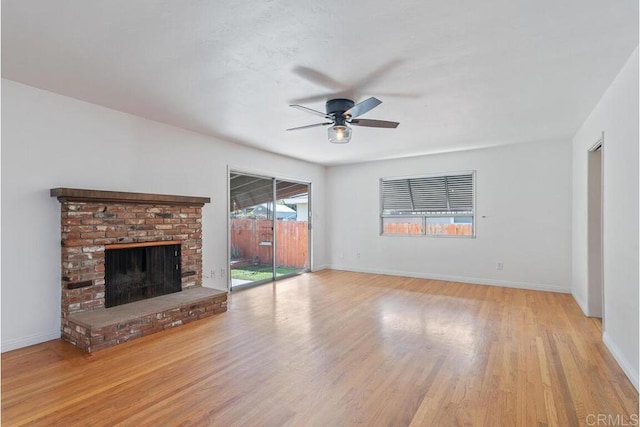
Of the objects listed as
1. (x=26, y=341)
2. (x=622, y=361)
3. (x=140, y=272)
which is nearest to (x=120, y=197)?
(x=140, y=272)

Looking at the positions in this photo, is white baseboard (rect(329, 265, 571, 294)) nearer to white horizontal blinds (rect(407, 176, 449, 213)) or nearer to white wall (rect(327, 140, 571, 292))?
white wall (rect(327, 140, 571, 292))

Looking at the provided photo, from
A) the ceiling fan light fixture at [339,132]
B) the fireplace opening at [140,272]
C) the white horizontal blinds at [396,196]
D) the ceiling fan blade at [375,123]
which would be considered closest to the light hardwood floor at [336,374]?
the fireplace opening at [140,272]

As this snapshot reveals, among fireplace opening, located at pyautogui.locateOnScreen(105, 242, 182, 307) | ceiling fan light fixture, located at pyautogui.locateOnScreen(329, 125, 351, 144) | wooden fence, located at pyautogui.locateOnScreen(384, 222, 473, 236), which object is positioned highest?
ceiling fan light fixture, located at pyautogui.locateOnScreen(329, 125, 351, 144)

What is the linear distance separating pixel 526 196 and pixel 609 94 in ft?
8.47

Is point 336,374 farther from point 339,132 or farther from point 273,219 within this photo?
point 273,219

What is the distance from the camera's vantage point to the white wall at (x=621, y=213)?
2.35 metres

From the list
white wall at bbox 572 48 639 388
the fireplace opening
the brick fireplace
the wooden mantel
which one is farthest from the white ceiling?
the fireplace opening

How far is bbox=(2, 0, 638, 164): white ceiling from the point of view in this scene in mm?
1945

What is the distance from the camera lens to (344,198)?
7.38m

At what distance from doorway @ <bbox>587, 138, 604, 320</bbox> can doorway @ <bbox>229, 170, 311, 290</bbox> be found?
184 inches

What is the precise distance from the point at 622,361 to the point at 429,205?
4.06 metres

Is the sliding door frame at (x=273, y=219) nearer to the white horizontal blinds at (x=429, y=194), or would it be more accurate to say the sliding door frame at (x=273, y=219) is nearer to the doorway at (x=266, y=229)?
the doorway at (x=266, y=229)

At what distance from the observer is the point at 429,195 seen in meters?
6.36

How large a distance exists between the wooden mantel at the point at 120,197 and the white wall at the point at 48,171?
0.78 feet
